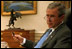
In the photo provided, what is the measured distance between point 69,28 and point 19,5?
336cm

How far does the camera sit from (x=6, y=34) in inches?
174

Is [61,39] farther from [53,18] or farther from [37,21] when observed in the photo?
[37,21]

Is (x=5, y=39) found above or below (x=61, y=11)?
below

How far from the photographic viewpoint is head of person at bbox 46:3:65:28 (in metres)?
1.68

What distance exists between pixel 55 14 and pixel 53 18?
0.05 m

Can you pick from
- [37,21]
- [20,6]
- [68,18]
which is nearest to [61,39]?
[68,18]

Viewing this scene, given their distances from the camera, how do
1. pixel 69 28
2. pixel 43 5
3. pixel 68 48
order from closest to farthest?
pixel 68 48
pixel 69 28
pixel 43 5

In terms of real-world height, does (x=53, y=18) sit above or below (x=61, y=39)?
above

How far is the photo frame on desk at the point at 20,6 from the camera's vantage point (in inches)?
188

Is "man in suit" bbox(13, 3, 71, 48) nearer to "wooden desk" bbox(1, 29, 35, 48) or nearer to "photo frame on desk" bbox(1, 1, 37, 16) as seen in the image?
"wooden desk" bbox(1, 29, 35, 48)

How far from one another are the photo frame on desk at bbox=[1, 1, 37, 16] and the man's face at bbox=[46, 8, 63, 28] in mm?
2990

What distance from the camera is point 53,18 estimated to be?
171cm

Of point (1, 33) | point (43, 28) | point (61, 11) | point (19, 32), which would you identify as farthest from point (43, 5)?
point (61, 11)

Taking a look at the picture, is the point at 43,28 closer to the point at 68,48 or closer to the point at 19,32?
the point at 19,32
